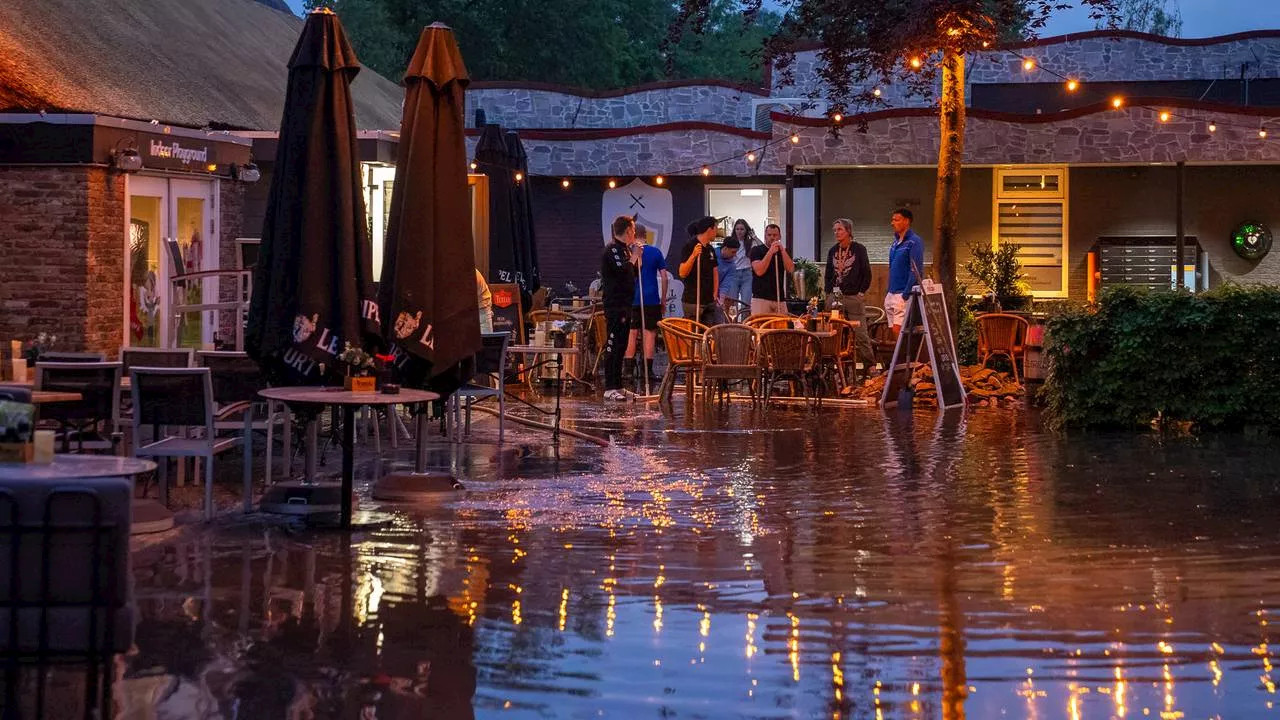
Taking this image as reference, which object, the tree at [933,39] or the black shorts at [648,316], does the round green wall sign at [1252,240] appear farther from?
the black shorts at [648,316]

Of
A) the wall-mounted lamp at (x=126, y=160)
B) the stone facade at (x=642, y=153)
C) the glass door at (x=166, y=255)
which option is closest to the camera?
the wall-mounted lamp at (x=126, y=160)

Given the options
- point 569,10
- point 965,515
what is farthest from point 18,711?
point 569,10

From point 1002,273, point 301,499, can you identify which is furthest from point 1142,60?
point 301,499

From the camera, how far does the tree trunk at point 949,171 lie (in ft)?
61.5

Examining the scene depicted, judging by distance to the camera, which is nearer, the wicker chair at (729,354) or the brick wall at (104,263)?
the brick wall at (104,263)

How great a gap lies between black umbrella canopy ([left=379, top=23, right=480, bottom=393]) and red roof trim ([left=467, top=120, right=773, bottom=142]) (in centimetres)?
1818

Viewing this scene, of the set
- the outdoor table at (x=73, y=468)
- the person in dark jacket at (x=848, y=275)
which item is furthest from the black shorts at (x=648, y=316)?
the outdoor table at (x=73, y=468)

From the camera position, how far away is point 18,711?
5539 millimetres

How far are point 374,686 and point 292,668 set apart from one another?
1.29 ft

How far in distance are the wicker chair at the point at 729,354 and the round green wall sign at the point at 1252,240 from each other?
1097 centimetres

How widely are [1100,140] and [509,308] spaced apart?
30.2 ft

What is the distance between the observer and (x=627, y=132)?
2906cm

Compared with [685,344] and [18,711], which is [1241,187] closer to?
[685,344]

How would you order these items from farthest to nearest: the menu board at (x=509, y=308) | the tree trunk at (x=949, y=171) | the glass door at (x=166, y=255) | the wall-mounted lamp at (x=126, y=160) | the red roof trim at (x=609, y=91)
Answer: the red roof trim at (x=609, y=91)
the tree trunk at (x=949, y=171)
the menu board at (x=509, y=308)
the glass door at (x=166, y=255)
the wall-mounted lamp at (x=126, y=160)
